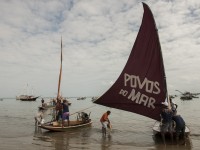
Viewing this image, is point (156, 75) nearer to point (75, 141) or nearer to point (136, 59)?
point (136, 59)

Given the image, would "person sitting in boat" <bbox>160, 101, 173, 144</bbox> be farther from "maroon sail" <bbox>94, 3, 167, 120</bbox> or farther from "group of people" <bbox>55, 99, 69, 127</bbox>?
"group of people" <bbox>55, 99, 69, 127</bbox>

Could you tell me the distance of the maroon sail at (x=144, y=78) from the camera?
47.5ft

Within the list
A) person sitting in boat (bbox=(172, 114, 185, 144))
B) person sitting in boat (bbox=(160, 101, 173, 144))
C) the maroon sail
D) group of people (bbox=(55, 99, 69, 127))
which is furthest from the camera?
group of people (bbox=(55, 99, 69, 127))

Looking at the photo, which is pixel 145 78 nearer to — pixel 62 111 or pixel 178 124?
pixel 178 124

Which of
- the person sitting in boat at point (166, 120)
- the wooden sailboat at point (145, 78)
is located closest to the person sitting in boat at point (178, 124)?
the person sitting in boat at point (166, 120)

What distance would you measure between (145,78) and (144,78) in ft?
0.18

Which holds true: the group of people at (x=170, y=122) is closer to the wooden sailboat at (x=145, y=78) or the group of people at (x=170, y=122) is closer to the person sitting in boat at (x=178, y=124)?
the person sitting in boat at (x=178, y=124)

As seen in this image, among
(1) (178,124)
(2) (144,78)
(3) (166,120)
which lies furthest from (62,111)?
(1) (178,124)

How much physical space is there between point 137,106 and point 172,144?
3105mm

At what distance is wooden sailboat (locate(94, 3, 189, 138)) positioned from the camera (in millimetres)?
14492

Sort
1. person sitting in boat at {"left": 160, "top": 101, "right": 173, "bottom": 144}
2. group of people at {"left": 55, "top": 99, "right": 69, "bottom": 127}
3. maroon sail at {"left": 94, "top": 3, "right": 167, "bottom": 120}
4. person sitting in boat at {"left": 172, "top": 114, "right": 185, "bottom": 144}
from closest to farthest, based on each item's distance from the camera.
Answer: person sitting in boat at {"left": 160, "top": 101, "right": 173, "bottom": 144} → maroon sail at {"left": 94, "top": 3, "right": 167, "bottom": 120} → person sitting in boat at {"left": 172, "top": 114, "right": 185, "bottom": 144} → group of people at {"left": 55, "top": 99, "right": 69, "bottom": 127}

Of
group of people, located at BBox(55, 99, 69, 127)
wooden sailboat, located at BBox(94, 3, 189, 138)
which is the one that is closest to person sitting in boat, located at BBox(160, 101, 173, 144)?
wooden sailboat, located at BBox(94, 3, 189, 138)

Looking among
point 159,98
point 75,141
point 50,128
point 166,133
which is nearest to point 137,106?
point 159,98

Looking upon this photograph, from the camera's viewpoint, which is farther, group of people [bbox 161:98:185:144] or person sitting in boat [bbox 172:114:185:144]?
person sitting in boat [bbox 172:114:185:144]
